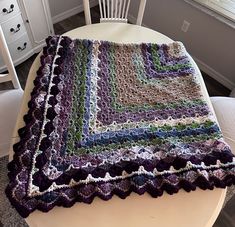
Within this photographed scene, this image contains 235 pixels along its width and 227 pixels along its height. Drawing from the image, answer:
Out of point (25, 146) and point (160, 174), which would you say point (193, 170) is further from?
point (25, 146)

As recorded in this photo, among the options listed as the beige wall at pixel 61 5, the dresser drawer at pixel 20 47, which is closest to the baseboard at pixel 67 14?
the beige wall at pixel 61 5

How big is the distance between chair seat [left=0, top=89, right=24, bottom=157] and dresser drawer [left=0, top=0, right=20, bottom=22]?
2.50 feet

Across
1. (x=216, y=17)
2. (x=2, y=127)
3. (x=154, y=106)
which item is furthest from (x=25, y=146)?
(x=216, y=17)

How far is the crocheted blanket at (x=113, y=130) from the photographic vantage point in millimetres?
813

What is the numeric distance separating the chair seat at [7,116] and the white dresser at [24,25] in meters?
0.77

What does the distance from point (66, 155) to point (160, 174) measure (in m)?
0.32

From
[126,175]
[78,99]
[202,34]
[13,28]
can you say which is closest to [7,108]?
[78,99]

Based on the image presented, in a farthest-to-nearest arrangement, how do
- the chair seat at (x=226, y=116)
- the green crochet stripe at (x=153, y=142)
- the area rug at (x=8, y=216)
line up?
the area rug at (x=8, y=216) → the chair seat at (x=226, y=116) → the green crochet stripe at (x=153, y=142)

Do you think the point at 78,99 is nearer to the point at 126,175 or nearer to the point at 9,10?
the point at 126,175

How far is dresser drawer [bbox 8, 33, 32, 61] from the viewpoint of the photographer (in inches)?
77.8

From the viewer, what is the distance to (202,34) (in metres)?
2.04

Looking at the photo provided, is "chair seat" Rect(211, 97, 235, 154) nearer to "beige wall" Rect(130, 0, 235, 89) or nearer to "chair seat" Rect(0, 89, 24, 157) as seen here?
"beige wall" Rect(130, 0, 235, 89)

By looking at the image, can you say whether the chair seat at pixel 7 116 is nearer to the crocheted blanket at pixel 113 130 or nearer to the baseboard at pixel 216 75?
the crocheted blanket at pixel 113 130

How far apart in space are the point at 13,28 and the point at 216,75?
164 cm
